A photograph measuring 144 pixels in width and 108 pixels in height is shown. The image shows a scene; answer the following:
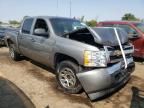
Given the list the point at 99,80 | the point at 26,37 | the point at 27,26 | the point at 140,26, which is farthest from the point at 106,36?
the point at 140,26

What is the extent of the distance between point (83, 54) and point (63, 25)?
1940mm

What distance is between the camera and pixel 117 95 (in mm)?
5562

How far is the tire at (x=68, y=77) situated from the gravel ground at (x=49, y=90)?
0.49 ft

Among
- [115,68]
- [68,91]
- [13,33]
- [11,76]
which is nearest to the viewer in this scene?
[115,68]

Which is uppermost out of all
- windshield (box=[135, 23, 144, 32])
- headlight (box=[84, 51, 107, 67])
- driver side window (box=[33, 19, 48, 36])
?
driver side window (box=[33, 19, 48, 36])

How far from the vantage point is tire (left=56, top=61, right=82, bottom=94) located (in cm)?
533

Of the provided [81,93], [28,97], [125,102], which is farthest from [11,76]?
[125,102]

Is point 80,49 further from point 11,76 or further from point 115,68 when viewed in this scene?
point 11,76

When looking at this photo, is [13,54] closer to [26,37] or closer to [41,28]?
[26,37]

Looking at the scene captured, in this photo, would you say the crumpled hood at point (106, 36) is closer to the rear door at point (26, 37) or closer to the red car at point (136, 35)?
the rear door at point (26, 37)

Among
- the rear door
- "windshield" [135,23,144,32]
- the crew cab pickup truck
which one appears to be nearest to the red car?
"windshield" [135,23,144,32]

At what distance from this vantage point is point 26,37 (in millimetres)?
7543

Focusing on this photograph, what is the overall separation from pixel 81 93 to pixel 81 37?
4.43 ft

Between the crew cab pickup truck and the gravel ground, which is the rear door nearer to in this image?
the crew cab pickup truck
